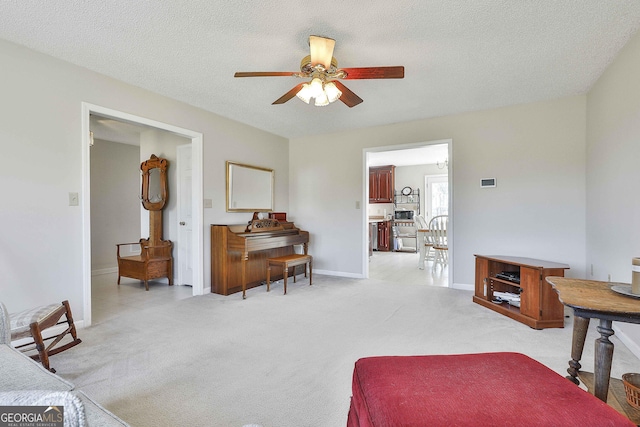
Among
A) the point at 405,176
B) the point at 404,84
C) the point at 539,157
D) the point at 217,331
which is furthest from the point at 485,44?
the point at 405,176

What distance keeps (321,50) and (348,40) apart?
395mm

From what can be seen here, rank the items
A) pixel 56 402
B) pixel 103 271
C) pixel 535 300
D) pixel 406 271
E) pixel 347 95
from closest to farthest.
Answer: pixel 56 402 → pixel 347 95 → pixel 535 300 → pixel 103 271 → pixel 406 271

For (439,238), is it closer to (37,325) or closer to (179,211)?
(179,211)

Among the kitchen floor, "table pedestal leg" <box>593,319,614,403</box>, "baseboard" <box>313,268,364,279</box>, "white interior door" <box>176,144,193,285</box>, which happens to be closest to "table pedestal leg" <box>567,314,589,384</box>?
"table pedestal leg" <box>593,319,614,403</box>

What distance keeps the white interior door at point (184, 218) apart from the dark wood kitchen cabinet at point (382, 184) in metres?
5.61

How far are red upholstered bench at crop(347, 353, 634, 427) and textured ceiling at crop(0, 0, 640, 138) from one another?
2.09m

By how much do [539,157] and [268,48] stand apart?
345cm

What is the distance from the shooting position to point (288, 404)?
1644 millimetres

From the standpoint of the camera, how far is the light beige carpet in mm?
1627

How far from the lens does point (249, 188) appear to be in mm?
4676

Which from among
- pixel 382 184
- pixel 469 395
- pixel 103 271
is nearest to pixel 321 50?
pixel 469 395

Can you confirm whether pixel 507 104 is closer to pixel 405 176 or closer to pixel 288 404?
pixel 288 404

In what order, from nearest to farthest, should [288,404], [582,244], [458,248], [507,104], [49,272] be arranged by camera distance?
[288,404], [49,272], [582,244], [507,104], [458,248]

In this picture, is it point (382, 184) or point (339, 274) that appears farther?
point (382, 184)
